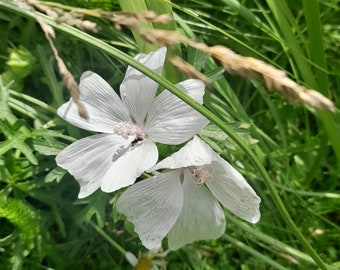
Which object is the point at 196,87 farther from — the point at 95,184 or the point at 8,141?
the point at 8,141

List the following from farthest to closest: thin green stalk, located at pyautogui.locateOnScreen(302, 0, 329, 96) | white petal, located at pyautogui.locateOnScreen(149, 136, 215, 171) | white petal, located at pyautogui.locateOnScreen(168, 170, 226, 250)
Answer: thin green stalk, located at pyautogui.locateOnScreen(302, 0, 329, 96), white petal, located at pyautogui.locateOnScreen(168, 170, 226, 250), white petal, located at pyautogui.locateOnScreen(149, 136, 215, 171)

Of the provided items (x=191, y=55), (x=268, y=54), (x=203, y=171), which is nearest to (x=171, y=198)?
(x=203, y=171)

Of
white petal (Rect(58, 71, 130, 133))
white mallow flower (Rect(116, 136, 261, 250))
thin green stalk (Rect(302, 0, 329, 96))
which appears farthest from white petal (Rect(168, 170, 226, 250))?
thin green stalk (Rect(302, 0, 329, 96))

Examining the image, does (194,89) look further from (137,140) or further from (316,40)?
(316,40)

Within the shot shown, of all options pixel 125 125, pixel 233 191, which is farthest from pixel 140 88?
pixel 233 191

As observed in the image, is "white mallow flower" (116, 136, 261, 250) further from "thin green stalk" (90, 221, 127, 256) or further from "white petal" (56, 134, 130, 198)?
"thin green stalk" (90, 221, 127, 256)

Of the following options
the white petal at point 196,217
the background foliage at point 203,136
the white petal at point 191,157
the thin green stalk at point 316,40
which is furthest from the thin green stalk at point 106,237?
the thin green stalk at point 316,40

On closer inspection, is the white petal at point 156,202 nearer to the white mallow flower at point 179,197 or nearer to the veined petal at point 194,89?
the white mallow flower at point 179,197
